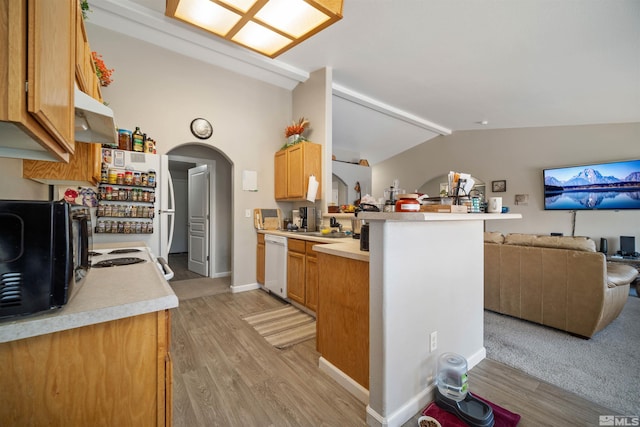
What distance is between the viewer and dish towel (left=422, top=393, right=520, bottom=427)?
1.48 metres

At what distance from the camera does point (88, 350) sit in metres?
0.82

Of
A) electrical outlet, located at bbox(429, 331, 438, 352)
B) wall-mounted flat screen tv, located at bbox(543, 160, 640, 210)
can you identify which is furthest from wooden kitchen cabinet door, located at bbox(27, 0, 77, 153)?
wall-mounted flat screen tv, located at bbox(543, 160, 640, 210)

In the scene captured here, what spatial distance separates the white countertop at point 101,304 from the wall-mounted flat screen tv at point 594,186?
21.7ft

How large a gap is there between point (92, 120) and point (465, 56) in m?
3.91

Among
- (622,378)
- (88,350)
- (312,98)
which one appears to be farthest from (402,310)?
(312,98)

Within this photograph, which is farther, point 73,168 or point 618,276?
point 618,276

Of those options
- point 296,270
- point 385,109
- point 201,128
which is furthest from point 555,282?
point 201,128

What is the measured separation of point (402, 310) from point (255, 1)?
2660mm

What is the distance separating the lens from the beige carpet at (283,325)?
248 cm

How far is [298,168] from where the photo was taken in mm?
3830

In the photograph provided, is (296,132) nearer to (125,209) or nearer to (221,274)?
(125,209)

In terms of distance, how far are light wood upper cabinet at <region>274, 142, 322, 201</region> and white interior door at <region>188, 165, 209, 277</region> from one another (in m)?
1.72

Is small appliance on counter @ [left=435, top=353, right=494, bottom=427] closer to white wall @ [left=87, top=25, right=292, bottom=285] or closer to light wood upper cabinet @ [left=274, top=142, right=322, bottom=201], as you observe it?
light wood upper cabinet @ [left=274, top=142, right=322, bottom=201]

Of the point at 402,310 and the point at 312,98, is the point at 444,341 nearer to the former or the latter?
the point at 402,310
